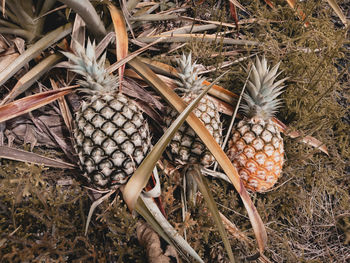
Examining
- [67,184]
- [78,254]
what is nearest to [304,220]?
[78,254]

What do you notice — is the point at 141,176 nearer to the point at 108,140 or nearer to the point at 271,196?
the point at 108,140

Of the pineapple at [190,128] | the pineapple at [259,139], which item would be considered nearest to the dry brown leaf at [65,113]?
the pineapple at [190,128]

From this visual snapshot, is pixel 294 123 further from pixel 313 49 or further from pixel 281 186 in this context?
pixel 313 49

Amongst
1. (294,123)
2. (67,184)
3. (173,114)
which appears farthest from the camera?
(294,123)

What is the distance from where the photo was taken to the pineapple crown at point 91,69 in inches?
55.2

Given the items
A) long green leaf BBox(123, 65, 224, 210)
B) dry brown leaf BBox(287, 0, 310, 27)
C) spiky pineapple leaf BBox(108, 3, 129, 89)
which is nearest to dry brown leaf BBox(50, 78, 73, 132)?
spiky pineapple leaf BBox(108, 3, 129, 89)

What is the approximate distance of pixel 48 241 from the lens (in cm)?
135

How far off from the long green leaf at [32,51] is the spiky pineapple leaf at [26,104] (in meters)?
0.14

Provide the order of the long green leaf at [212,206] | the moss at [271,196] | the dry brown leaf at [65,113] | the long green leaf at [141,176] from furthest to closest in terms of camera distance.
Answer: the dry brown leaf at [65,113] < the moss at [271,196] < the long green leaf at [212,206] < the long green leaf at [141,176]

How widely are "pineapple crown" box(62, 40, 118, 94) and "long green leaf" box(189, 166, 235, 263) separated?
26.7 inches

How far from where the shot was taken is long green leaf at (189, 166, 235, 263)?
1351 mm

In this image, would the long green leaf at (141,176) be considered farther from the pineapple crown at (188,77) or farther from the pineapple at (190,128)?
the pineapple crown at (188,77)

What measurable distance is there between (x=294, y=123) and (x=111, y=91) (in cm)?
122

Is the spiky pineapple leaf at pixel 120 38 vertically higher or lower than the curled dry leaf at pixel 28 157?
higher
